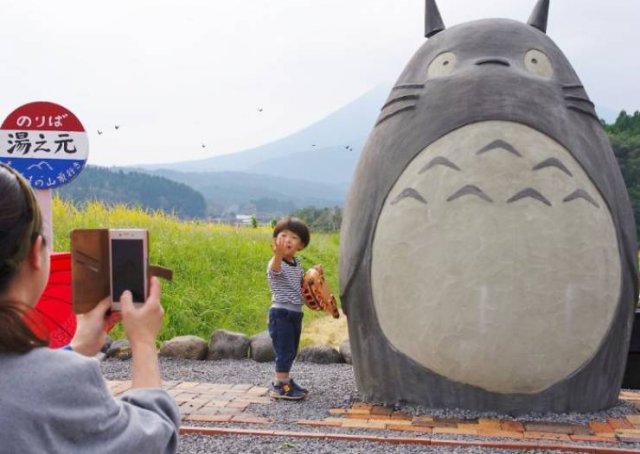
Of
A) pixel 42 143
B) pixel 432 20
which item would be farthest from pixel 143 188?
pixel 432 20

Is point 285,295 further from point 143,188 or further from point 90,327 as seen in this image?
point 143,188

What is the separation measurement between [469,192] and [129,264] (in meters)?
3.15

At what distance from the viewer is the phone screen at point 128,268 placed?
162 centimetres

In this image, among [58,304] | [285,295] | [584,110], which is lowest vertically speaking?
[285,295]

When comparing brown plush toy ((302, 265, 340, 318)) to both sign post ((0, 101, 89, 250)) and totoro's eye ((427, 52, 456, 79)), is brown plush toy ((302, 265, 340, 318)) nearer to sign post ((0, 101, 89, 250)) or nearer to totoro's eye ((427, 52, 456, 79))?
totoro's eye ((427, 52, 456, 79))

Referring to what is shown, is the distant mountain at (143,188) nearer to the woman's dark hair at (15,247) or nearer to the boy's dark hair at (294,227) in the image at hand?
the boy's dark hair at (294,227)

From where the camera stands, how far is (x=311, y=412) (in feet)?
16.1

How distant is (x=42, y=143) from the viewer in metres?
5.89

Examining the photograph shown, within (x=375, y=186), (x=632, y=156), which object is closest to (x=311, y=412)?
(x=375, y=186)

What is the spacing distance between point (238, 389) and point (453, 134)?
242 centimetres

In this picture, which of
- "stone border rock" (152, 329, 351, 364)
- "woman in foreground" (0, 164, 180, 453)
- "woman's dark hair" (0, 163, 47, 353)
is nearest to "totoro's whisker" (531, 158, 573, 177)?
"stone border rock" (152, 329, 351, 364)

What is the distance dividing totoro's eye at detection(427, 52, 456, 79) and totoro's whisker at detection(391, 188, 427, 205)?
31.7 inches

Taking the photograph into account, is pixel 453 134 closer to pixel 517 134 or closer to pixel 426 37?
pixel 517 134

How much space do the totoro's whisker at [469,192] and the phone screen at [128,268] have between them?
10.1 ft
